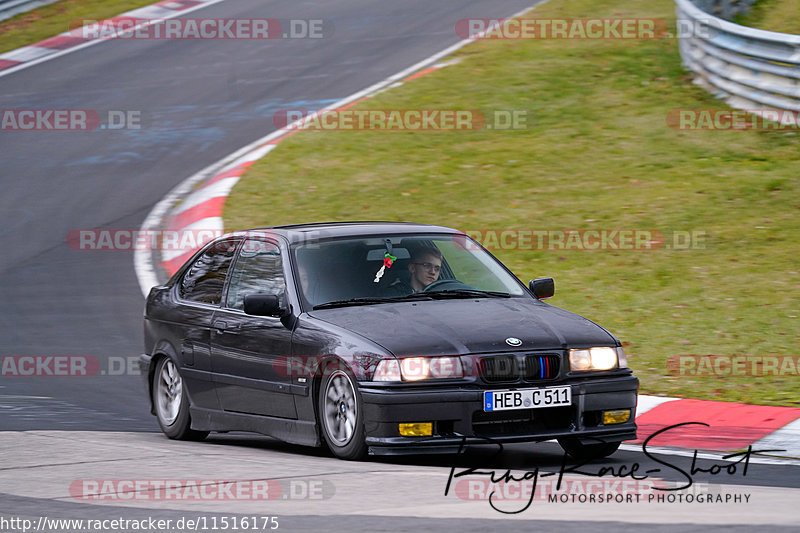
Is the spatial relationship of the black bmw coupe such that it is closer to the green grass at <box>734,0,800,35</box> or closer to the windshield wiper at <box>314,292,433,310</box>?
the windshield wiper at <box>314,292,433,310</box>

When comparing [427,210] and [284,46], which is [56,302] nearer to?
[427,210]

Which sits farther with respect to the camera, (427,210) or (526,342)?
(427,210)

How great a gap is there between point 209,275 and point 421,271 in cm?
175

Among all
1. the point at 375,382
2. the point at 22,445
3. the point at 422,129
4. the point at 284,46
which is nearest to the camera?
the point at 375,382

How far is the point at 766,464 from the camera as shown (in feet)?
24.4

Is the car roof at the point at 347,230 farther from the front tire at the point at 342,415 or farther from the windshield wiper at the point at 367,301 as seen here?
the front tire at the point at 342,415

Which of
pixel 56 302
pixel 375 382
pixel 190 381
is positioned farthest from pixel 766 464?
pixel 56 302

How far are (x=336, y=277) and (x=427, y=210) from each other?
7.91 meters

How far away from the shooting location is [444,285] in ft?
26.8

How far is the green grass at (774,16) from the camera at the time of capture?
22734mm

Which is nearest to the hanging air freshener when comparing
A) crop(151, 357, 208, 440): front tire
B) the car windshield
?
the car windshield

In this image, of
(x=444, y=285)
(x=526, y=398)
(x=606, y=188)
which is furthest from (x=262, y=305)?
(x=606, y=188)

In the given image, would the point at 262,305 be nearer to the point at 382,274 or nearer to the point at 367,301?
the point at 367,301

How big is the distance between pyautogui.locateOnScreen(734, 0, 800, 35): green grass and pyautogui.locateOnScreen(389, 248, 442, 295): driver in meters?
15.8
